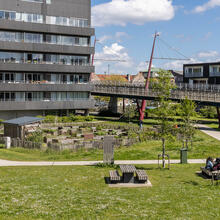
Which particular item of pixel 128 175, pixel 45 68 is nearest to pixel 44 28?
pixel 45 68

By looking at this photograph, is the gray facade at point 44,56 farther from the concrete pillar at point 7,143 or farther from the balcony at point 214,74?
the balcony at point 214,74

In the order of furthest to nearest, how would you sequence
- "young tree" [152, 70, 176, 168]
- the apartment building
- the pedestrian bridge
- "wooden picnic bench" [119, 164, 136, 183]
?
the apartment building, the pedestrian bridge, "young tree" [152, 70, 176, 168], "wooden picnic bench" [119, 164, 136, 183]

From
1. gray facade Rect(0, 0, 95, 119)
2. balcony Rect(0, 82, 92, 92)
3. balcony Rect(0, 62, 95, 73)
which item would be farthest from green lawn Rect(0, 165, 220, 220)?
gray facade Rect(0, 0, 95, 119)

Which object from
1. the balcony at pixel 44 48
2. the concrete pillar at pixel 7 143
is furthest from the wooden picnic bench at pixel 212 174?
the balcony at pixel 44 48

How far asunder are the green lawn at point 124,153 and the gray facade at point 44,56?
2704 cm

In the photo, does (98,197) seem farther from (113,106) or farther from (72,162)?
(113,106)

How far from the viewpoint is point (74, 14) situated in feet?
192

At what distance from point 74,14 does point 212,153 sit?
4158 centimetres

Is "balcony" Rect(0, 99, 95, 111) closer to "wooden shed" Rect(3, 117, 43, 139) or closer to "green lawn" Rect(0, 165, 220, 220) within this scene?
"wooden shed" Rect(3, 117, 43, 139)

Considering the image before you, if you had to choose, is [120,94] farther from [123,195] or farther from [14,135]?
[123,195]

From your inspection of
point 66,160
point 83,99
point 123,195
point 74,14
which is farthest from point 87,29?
point 123,195

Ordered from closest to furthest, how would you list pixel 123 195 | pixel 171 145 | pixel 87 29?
pixel 123 195 < pixel 171 145 < pixel 87 29

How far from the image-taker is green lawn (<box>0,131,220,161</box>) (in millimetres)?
24219

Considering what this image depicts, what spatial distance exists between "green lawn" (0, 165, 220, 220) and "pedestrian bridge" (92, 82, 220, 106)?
20709 mm
